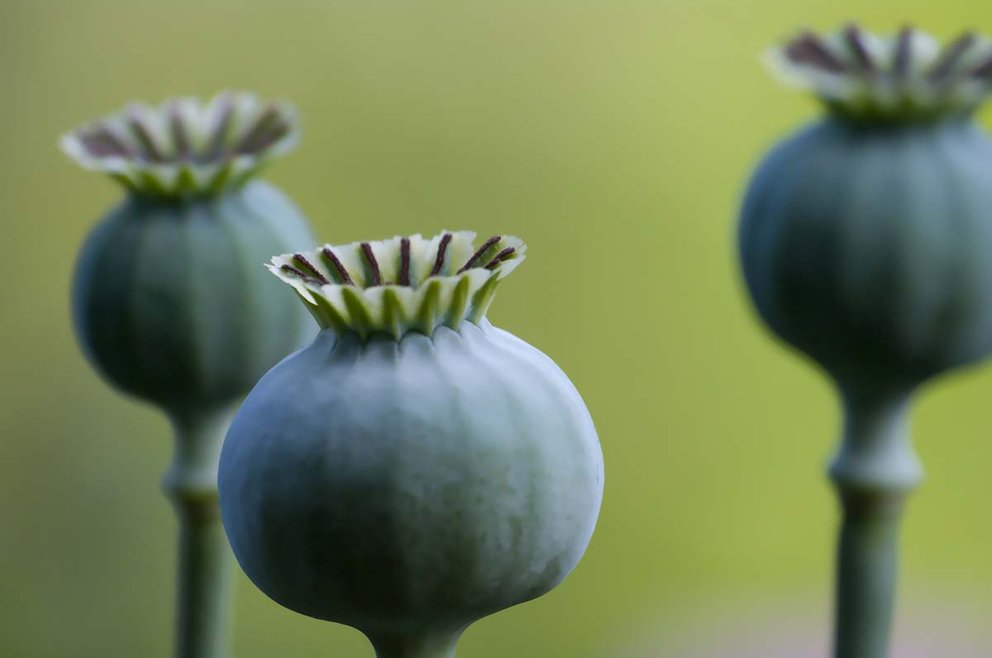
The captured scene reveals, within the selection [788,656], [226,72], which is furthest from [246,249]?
[788,656]

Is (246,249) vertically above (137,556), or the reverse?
(246,249)

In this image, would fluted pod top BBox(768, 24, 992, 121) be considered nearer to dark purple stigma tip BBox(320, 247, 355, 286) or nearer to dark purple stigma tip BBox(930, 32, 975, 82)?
dark purple stigma tip BBox(930, 32, 975, 82)

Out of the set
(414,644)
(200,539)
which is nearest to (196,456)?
(200,539)

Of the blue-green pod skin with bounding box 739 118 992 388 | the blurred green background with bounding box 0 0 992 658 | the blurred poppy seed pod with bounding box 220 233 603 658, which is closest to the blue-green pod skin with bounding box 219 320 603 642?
the blurred poppy seed pod with bounding box 220 233 603 658

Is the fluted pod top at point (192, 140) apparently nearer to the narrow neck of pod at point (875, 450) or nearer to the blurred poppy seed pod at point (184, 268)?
the blurred poppy seed pod at point (184, 268)

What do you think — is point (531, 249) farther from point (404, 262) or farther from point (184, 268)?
point (404, 262)

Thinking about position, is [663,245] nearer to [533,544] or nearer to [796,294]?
[796,294]
